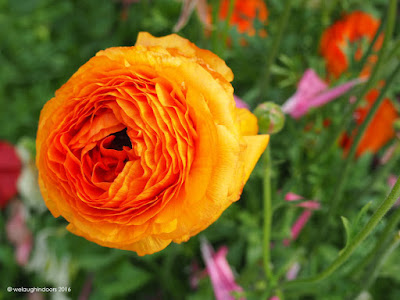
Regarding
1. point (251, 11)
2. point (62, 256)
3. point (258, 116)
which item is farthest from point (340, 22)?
point (62, 256)

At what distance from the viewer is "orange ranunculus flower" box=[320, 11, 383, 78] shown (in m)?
0.87

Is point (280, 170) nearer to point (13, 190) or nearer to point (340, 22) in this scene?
point (340, 22)

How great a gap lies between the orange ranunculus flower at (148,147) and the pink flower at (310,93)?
0.26 meters

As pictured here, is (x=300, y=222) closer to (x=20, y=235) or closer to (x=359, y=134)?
(x=359, y=134)

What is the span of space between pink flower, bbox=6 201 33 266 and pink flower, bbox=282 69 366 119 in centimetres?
62

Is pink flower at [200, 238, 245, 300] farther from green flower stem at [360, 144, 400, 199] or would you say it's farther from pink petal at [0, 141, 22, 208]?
pink petal at [0, 141, 22, 208]

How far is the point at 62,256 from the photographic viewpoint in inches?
34.7

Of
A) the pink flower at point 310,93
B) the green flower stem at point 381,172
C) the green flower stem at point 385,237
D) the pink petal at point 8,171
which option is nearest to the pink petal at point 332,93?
the pink flower at point 310,93

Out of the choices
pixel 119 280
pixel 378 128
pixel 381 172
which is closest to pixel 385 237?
pixel 381 172

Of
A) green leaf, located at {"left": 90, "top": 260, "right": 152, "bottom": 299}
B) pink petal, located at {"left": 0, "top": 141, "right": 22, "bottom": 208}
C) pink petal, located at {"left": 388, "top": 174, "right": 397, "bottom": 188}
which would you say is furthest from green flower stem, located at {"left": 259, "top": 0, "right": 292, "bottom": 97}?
pink petal, located at {"left": 0, "top": 141, "right": 22, "bottom": 208}

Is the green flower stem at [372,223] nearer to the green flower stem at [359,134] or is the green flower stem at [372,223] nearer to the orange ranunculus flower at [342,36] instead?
the green flower stem at [359,134]

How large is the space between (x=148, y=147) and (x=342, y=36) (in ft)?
1.92

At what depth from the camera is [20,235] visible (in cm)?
95

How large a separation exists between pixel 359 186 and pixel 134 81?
1.71ft
